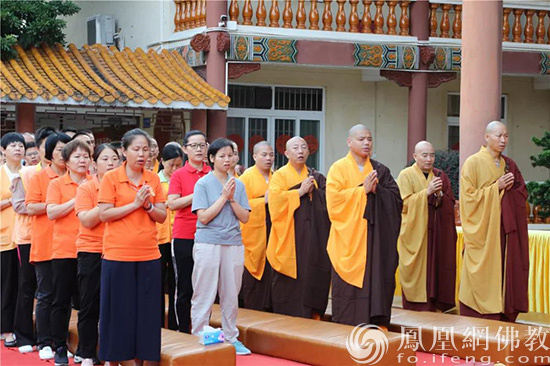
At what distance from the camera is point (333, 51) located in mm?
14125

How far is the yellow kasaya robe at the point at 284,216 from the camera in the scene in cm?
823

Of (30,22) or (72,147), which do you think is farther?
(30,22)

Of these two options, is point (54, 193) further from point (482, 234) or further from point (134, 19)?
point (134, 19)

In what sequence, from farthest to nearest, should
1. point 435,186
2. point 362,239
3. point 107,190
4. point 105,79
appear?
1. point 105,79
2. point 435,186
3. point 362,239
4. point 107,190

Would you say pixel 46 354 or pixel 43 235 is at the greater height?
pixel 43 235

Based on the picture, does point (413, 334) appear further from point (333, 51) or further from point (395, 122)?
point (395, 122)

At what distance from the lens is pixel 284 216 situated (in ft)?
27.2

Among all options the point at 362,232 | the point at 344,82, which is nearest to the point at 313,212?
the point at 362,232

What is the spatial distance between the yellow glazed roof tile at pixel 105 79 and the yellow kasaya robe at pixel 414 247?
4495mm

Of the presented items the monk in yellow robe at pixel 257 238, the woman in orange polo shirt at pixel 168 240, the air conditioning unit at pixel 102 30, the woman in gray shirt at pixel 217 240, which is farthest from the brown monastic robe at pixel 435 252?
the air conditioning unit at pixel 102 30

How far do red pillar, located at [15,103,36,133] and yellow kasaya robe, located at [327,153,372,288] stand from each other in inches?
241

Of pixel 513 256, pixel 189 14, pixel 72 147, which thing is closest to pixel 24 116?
pixel 189 14

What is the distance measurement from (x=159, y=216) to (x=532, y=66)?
10.5 metres

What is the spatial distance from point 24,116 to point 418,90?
5.85 metres
